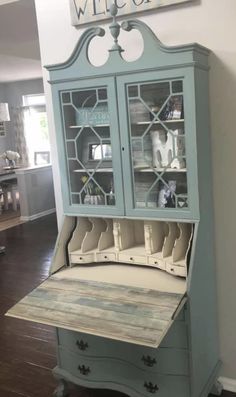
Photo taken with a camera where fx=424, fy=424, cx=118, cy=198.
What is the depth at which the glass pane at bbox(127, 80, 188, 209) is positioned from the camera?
185 cm

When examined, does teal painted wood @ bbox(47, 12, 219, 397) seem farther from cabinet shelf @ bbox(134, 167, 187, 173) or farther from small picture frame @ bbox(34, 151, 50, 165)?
small picture frame @ bbox(34, 151, 50, 165)

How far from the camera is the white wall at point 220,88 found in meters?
1.91

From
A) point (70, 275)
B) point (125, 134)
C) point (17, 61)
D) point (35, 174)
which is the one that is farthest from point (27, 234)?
point (125, 134)

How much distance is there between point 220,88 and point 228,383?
1.51 metres

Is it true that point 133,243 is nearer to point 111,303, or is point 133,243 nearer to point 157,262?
point 157,262

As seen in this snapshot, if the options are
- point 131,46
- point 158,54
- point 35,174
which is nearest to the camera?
point 158,54

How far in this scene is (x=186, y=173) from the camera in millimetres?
1856

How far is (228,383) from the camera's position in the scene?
7.32 feet

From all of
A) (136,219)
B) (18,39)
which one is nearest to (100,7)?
(136,219)

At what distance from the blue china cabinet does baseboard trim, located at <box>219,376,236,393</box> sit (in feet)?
0.24

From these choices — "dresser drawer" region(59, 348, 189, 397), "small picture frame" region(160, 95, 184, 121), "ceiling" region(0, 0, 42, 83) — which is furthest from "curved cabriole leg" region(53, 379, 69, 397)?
"ceiling" region(0, 0, 42, 83)

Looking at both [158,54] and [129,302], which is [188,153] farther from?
[129,302]

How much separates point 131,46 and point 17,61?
4.24 metres

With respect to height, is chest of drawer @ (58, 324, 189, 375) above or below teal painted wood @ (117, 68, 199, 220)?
below
